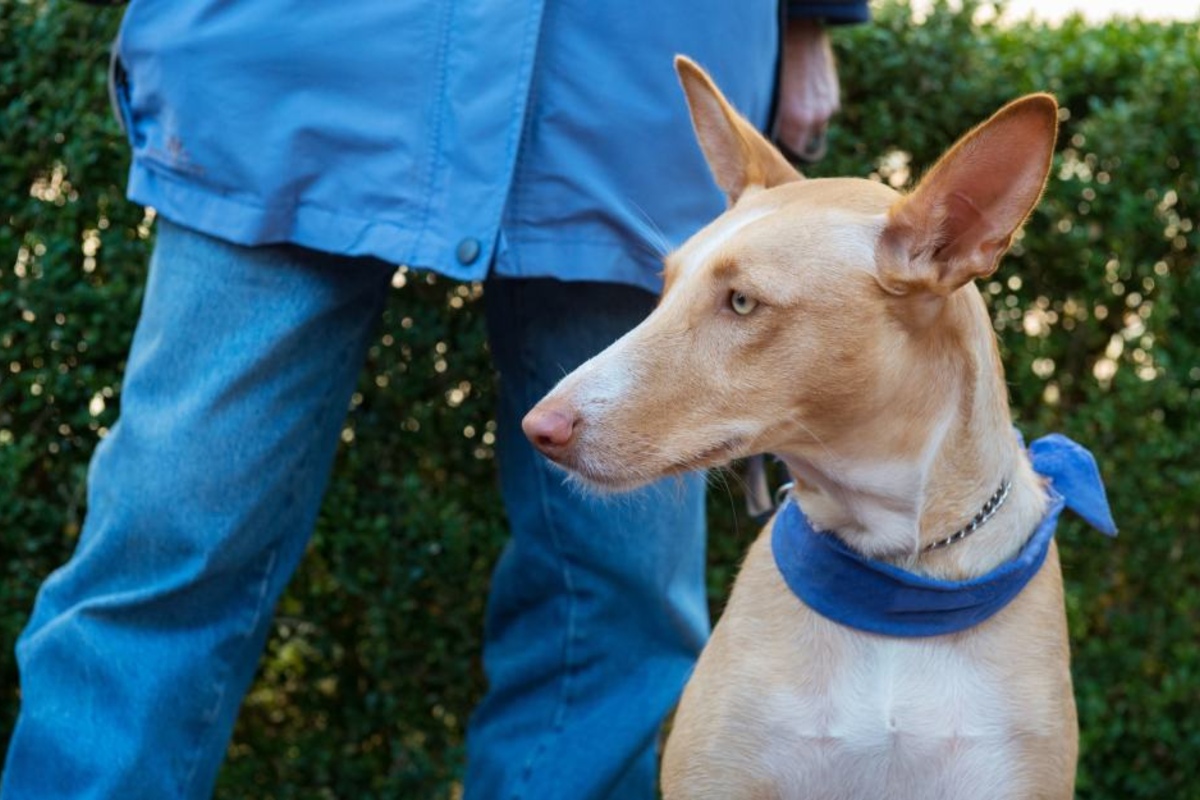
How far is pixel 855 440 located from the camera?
8.77 ft

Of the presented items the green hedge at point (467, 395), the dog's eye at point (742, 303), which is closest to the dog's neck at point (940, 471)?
the dog's eye at point (742, 303)

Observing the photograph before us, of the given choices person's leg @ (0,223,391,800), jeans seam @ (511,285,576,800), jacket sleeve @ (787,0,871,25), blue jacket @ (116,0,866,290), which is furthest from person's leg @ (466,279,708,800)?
jacket sleeve @ (787,0,871,25)

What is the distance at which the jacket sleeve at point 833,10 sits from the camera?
344cm

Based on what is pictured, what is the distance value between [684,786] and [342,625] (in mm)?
1967

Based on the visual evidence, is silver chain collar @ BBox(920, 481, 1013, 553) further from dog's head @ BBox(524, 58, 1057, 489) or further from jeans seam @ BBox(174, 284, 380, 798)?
jeans seam @ BBox(174, 284, 380, 798)

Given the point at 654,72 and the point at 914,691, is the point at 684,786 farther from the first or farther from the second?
the point at 654,72

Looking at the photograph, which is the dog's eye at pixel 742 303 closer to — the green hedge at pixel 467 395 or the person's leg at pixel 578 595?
the person's leg at pixel 578 595

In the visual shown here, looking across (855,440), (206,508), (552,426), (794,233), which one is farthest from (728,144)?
(206,508)

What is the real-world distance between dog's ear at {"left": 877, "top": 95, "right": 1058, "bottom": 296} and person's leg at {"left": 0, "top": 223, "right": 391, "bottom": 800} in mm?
1075

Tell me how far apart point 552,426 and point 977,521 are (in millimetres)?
817

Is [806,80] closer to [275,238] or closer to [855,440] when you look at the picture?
[855,440]

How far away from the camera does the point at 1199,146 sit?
455 centimetres

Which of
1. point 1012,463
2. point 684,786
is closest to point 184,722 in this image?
point 684,786

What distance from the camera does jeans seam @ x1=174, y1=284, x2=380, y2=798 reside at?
10.1 feet
